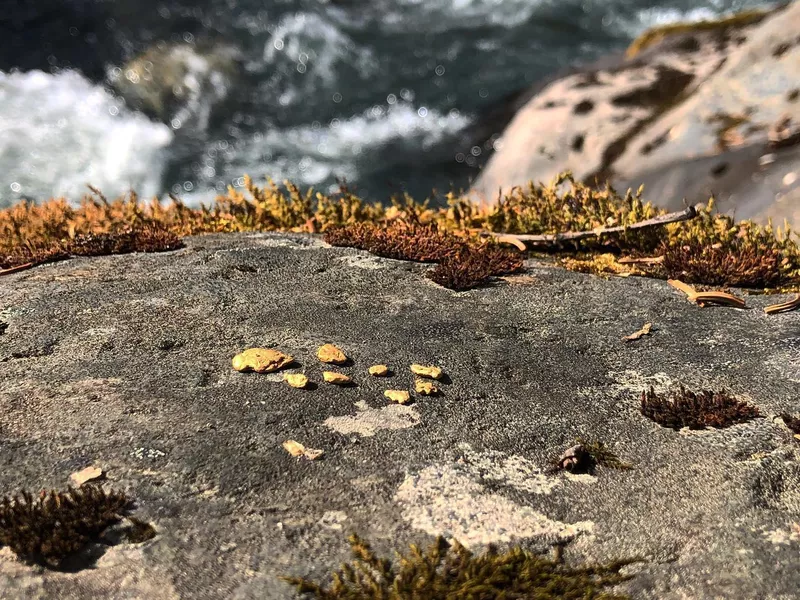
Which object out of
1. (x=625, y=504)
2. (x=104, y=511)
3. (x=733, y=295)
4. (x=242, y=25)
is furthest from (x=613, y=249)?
(x=242, y=25)

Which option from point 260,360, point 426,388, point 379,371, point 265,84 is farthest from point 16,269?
point 265,84

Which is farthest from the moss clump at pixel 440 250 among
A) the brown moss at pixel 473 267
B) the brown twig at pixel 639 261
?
the brown twig at pixel 639 261

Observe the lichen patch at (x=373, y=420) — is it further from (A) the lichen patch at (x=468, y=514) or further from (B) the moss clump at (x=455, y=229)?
(B) the moss clump at (x=455, y=229)

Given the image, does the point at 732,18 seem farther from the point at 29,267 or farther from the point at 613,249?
the point at 29,267

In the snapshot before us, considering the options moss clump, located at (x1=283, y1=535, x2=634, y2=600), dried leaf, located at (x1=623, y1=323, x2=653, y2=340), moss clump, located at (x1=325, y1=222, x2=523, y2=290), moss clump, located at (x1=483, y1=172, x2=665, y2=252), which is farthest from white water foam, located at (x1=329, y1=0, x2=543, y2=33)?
moss clump, located at (x1=283, y1=535, x2=634, y2=600)

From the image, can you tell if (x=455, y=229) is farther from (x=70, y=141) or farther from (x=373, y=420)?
(x=70, y=141)

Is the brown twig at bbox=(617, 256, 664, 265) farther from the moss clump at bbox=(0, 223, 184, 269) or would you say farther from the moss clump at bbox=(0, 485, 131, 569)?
the moss clump at bbox=(0, 485, 131, 569)
